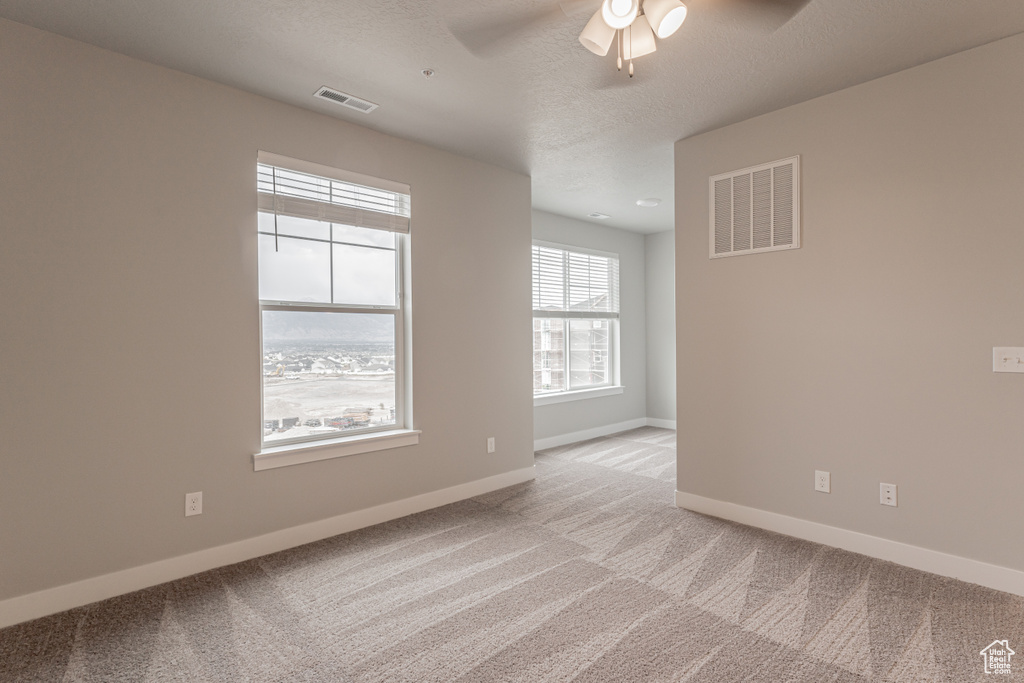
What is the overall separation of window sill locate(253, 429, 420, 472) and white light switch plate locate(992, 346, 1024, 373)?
323cm

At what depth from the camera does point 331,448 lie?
320 cm

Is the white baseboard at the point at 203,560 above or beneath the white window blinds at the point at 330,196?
beneath

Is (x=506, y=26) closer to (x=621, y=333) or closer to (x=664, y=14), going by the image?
(x=664, y=14)

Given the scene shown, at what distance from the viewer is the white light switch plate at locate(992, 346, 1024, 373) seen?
240 cm

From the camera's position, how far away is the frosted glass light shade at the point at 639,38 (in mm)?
2156

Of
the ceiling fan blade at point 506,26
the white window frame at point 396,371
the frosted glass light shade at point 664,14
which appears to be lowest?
the white window frame at point 396,371

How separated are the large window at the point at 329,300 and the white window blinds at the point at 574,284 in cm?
241

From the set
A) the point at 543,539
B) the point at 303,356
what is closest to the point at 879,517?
the point at 543,539

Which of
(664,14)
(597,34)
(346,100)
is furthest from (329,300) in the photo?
(664,14)

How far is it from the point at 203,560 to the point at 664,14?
10.9ft

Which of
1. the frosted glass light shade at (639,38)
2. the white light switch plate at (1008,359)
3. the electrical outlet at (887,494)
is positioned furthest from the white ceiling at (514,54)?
the electrical outlet at (887,494)

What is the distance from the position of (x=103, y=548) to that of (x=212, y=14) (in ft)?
8.10

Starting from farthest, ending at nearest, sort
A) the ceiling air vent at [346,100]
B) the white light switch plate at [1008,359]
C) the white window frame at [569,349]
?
the white window frame at [569,349]
the ceiling air vent at [346,100]
the white light switch plate at [1008,359]

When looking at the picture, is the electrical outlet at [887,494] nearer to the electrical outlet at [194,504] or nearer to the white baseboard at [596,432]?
the white baseboard at [596,432]
